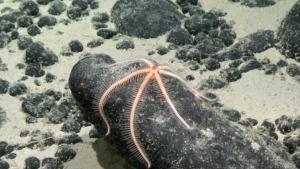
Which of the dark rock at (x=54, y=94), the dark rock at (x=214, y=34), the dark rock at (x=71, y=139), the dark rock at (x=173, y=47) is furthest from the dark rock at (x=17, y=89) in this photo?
the dark rock at (x=214, y=34)

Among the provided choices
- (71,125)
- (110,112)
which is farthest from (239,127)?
(71,125)

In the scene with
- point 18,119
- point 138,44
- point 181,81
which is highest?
point 181,81

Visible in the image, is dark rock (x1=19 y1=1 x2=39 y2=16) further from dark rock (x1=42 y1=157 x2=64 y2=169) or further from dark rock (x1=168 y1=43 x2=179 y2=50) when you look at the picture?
dark rock (x1=42 y1=157 x2=64 y2=169)

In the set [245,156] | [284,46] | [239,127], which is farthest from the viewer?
[284,46]

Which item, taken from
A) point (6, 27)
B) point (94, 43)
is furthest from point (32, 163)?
point (6, 27)

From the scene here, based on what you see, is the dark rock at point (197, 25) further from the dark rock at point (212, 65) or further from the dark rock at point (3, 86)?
the dark rock at point (3, 86)

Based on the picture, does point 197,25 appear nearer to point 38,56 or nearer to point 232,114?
point 232,114

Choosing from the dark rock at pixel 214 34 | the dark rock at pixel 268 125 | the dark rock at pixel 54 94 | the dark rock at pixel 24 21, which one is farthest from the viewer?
the dark rock at pixel 24 21

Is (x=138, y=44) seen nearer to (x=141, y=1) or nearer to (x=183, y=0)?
(x=141, y=1)

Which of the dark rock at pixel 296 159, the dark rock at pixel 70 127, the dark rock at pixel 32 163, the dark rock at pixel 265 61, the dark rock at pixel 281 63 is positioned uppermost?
the dark rock at pixel 281 63
